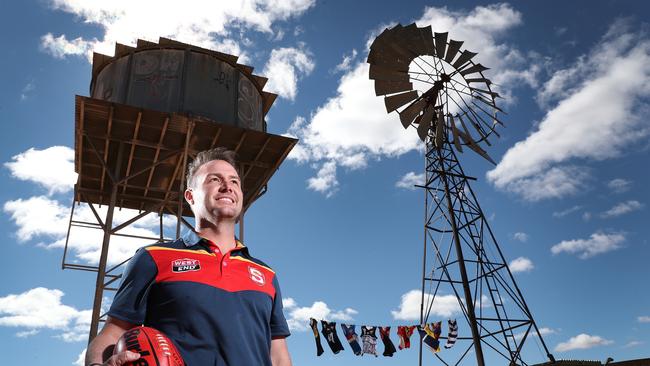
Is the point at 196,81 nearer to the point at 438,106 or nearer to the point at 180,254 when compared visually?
the point at 438,106

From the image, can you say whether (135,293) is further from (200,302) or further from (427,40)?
(427,40)

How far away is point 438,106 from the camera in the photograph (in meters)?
21.2

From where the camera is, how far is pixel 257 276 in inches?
104

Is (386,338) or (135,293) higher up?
(386,338)

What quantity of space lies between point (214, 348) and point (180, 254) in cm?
51

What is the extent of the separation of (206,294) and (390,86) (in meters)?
18.3

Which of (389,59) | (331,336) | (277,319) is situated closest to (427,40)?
(389,59)

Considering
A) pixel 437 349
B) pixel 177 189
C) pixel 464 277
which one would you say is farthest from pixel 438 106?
pixel 177 189

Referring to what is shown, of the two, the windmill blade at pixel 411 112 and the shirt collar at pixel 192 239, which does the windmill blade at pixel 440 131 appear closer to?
the windmill blade at pixel 411 112

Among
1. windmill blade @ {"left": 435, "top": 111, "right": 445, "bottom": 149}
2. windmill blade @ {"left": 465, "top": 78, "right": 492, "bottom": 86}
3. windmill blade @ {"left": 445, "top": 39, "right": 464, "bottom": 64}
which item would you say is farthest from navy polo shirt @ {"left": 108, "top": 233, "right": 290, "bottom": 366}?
windmill blade @ {"left": 465, "top": 78, "right": 492, "bottom": 86}

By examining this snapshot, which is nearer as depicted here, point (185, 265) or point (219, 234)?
point (185, 265)

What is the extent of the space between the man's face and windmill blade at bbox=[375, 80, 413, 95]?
1745 cm

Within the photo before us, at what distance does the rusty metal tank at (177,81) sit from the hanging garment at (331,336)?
8.28 meters

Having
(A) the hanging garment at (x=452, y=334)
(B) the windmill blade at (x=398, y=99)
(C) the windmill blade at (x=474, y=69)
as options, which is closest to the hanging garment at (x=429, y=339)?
(A) the hanging garment at (x=452, y=334)
